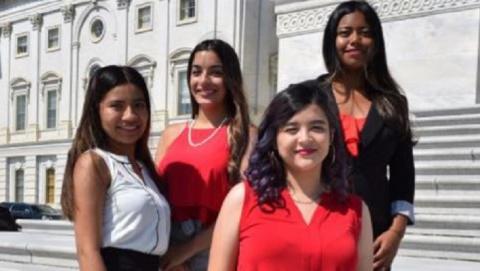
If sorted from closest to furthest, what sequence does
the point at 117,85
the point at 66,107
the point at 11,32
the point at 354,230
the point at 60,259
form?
1. the point at 354,230
2. the point at 117,85
3. the point at 60,259
4. the point at 66,107
5. the point at 11,32

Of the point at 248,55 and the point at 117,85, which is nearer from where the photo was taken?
the point at 117,85

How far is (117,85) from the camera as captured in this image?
290 cm

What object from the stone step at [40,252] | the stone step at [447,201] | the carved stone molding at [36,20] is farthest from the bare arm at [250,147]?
the carved stone molding at [36,20]

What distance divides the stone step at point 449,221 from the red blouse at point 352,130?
3981 millimetres

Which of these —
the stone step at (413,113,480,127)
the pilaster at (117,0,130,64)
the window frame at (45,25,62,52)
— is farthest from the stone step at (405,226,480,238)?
the window frame at (45,25,62,52)

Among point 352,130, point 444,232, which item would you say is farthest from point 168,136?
point 444,232

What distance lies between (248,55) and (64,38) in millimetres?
12754

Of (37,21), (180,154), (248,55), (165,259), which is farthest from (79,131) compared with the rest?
(37,21)

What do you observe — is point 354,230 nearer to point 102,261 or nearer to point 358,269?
point 358,269

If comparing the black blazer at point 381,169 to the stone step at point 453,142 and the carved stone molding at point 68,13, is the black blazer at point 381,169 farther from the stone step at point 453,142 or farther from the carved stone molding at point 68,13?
the carved stone molding at point 68,13

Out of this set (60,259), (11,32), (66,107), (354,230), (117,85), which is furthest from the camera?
(11,32)

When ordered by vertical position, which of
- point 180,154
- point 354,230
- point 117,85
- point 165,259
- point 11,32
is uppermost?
point 11,32

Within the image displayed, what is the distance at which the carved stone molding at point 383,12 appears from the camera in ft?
49.2

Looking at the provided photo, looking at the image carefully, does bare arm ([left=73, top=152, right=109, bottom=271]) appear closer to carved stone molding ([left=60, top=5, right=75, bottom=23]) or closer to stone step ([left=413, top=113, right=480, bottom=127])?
stone step ([left=413, top=113, right=480, bottom=127])
